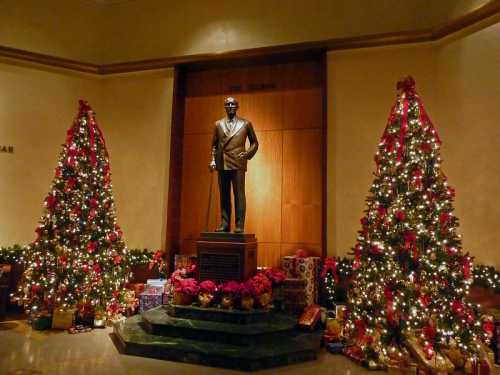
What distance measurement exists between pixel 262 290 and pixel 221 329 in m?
0.71

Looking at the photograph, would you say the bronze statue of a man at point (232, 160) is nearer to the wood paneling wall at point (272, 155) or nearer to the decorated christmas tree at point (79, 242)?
the wood paneling wall at point (272, 155)

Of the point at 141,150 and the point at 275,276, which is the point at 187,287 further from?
the point at 141,150

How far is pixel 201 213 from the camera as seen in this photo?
21.7 feet

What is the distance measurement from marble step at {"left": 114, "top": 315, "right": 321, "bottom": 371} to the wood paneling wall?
2.12 meters

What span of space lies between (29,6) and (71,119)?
2.04 meters

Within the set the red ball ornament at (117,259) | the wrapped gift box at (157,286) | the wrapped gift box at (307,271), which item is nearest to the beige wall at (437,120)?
the wrapped gift box at (307,271)

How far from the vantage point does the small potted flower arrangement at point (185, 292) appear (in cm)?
464

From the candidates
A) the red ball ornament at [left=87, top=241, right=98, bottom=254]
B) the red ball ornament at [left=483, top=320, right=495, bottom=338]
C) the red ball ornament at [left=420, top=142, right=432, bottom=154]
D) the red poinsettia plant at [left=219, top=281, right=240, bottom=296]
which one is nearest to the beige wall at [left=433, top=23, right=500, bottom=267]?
the red ball ornament at [left=483, top=320, right=495, bottom=338]

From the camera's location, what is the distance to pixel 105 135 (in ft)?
23.1

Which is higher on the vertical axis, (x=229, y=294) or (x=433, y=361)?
(x=229, y=294)

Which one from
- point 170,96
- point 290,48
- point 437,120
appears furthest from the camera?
point 170,96

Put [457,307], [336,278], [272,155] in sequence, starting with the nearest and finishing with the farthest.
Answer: [457,307] → [336,278] → [272,155]

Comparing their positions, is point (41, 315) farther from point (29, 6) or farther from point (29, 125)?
point (29, 6)

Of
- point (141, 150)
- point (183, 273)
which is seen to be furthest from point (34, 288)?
point (141, 150)
